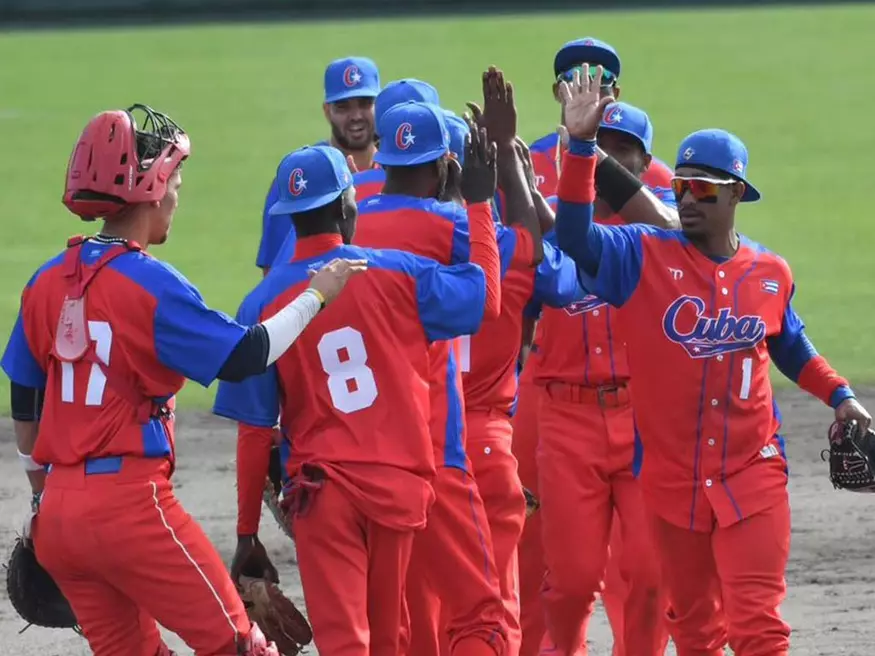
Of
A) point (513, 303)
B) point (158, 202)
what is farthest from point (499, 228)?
point (158, 202)

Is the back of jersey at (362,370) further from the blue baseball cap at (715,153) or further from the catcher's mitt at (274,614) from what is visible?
the blue baseball cap at (715,153)

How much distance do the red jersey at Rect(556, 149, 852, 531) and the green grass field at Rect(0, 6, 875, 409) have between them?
5384 mm

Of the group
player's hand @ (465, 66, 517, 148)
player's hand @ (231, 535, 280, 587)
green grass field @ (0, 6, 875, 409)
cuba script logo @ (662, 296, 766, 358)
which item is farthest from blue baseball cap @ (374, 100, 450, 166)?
green grass field @ (0, 6, 875, 409)

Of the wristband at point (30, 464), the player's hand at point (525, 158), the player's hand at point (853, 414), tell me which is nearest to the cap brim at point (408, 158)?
the player's hand at point (525, 158)

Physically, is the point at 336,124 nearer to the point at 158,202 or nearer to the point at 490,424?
the point at 490,424

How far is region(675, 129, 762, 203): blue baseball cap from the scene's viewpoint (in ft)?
18.7

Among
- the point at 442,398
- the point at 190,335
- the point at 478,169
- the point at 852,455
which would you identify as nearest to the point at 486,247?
the point at 478,169

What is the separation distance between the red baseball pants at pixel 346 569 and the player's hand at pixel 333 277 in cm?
56

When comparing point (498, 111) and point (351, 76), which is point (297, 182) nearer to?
point (498, 111)

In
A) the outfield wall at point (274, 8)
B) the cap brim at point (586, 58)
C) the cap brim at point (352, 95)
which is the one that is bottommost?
the cap brim at point (352, 95)

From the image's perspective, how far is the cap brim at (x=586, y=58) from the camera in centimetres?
737

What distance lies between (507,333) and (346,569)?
1.17m

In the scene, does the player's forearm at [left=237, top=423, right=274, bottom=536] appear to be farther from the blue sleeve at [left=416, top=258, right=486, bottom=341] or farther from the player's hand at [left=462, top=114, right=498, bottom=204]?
the player's hand at [left=462, top=114, right=498, bottom=204]

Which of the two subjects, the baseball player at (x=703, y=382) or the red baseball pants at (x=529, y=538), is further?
the red baseball pants at (x=529, y=538)
